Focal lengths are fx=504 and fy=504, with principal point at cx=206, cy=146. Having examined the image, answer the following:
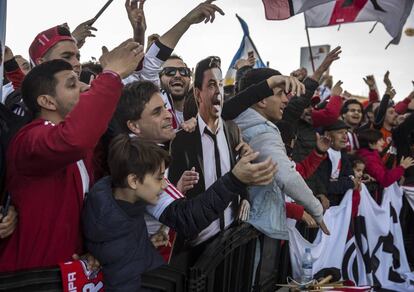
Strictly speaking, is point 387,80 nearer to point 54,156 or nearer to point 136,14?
point 136,14

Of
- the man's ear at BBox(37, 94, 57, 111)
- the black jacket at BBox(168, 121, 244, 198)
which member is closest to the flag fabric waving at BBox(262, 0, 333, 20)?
the black jacket at BBox(168, 121, 244, 198)

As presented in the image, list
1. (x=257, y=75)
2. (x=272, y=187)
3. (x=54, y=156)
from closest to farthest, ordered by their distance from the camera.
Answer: (x=54, y=156) → (x=272, y=187) → (x=257, y=75)

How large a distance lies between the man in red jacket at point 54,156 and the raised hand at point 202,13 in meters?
1.27

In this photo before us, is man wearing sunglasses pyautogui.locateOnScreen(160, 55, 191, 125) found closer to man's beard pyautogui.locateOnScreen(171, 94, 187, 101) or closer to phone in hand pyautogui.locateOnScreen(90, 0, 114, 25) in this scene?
man's beard pyautogui.locateOnScreen(171, 94, 187, 101)

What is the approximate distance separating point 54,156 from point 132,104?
80 centimetres

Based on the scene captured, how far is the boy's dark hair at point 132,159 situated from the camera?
214 centimetres

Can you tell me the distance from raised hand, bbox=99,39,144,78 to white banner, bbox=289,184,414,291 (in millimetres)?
2471

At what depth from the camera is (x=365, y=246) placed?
16.9ft

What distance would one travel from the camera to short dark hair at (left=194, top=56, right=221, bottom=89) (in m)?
3.06

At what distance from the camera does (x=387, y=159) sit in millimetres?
6410

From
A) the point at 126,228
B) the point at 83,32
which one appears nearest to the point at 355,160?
the point at 83,32

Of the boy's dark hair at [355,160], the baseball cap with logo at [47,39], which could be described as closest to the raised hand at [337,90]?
the boy's dark hair at [355,160]

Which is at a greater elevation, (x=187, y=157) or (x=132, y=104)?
(x=132, y=104)

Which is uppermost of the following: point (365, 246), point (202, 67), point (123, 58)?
point (123, 58)
